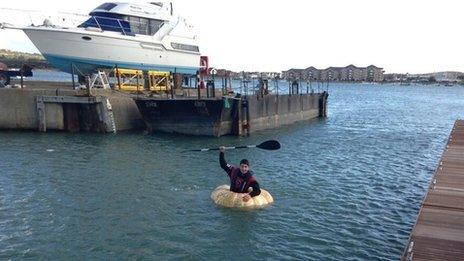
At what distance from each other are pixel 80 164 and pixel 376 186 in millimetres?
12151

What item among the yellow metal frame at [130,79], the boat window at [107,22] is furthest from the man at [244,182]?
the boat window at [107,22]

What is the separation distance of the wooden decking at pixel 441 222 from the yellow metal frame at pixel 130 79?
71.4ft

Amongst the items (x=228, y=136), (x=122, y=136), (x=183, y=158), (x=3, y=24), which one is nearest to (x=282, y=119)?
(x=228, y=136)

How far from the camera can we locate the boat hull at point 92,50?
29922mm

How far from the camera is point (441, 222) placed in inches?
411

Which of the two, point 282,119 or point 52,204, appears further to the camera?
point 282,119

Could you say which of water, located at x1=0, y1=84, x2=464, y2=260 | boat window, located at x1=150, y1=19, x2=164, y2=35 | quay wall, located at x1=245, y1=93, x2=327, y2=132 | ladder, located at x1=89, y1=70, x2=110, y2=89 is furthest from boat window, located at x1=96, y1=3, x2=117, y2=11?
quay wall, located at x1=245, y1=93, x2=327, y2=132

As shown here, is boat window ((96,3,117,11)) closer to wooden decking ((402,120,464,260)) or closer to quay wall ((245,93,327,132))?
quay wall ((245,93,327,132))

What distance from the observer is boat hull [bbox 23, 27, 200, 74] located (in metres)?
29.9

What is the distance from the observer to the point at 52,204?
1338 cm

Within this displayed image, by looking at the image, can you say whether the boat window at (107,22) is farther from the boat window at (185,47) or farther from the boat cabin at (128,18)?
the boat window at (185,47)

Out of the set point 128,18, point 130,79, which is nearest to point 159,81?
point 130,79

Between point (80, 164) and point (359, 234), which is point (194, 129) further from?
point (359, 234)

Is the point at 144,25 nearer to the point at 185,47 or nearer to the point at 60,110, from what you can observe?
the point at 185,47
